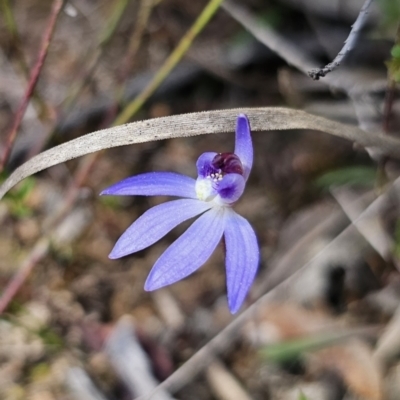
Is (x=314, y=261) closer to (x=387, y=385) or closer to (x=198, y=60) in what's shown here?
(x=387, y=385)

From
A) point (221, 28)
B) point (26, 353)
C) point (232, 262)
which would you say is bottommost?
point (232, 262)

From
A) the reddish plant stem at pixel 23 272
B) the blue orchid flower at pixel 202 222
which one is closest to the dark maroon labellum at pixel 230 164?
the blue orchid flower at pixel 202 222

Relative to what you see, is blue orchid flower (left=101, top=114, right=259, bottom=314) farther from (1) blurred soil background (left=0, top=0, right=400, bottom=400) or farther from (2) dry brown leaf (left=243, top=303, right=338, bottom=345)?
(2) dry brown leaf (left=243, top=303, right=338, bottom=345)

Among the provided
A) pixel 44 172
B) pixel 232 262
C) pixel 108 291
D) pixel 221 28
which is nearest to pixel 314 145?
pixel 221 28

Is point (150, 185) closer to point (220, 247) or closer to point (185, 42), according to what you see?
point (185, 42)

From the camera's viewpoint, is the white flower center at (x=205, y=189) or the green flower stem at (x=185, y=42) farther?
the green flower stem at (x=185, y=42)

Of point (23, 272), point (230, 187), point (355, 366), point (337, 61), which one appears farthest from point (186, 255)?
point (23, 272)

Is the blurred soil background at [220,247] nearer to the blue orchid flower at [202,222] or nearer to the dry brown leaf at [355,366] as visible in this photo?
the dry brown leaf at [355,366]
